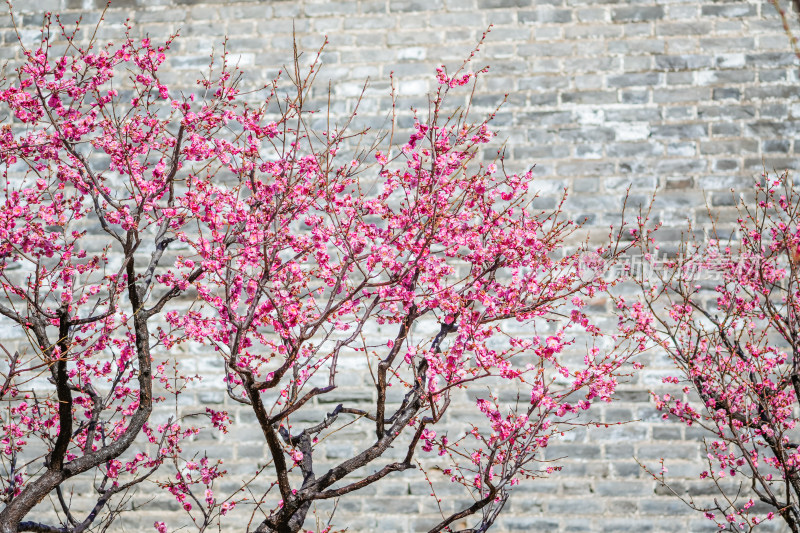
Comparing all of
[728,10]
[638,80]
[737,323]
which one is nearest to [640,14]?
[638,80]

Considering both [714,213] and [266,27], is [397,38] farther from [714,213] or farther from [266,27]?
[714,213]

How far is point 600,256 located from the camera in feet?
12.4

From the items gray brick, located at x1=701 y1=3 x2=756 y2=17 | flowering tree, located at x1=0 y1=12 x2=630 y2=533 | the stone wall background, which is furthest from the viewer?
gray brick, located at x1=701 y1=3 x2=756 y2=17

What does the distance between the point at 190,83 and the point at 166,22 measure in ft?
1.25

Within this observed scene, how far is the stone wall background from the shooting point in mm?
3744

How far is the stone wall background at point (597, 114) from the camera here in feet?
12.3

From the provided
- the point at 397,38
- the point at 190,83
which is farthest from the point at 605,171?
the point at 190,83

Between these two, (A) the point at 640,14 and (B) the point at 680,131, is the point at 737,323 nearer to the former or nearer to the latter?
(B) the point at 680,131

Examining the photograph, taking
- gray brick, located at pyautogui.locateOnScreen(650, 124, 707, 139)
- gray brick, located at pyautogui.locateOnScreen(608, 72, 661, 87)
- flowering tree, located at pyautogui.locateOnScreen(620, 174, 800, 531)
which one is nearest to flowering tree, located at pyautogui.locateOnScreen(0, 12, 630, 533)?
flowering tree, located at pyautogui.locateOnScreen(620, 174, 800, 531)

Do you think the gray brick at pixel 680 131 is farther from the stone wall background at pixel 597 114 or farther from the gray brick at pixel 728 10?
the gray brick at pixel 728 10

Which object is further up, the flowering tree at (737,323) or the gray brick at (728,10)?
the gray brick at (728,10)

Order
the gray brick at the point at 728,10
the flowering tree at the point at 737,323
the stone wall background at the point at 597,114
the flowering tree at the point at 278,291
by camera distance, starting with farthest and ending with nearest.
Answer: the gray brick at the point at 728,10 < the stone wall background at the point at 597,114 < the flowering tree at the point at 737,323 < the flowering tree at the point at 278,291

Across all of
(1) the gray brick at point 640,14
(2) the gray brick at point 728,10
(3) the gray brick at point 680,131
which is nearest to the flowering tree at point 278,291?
(3) the gray brick at point 680,131

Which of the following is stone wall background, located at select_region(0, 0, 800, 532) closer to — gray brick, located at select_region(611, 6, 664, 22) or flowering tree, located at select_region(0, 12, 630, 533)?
gray brick, located at select_region(611, 6, 664, 22)
